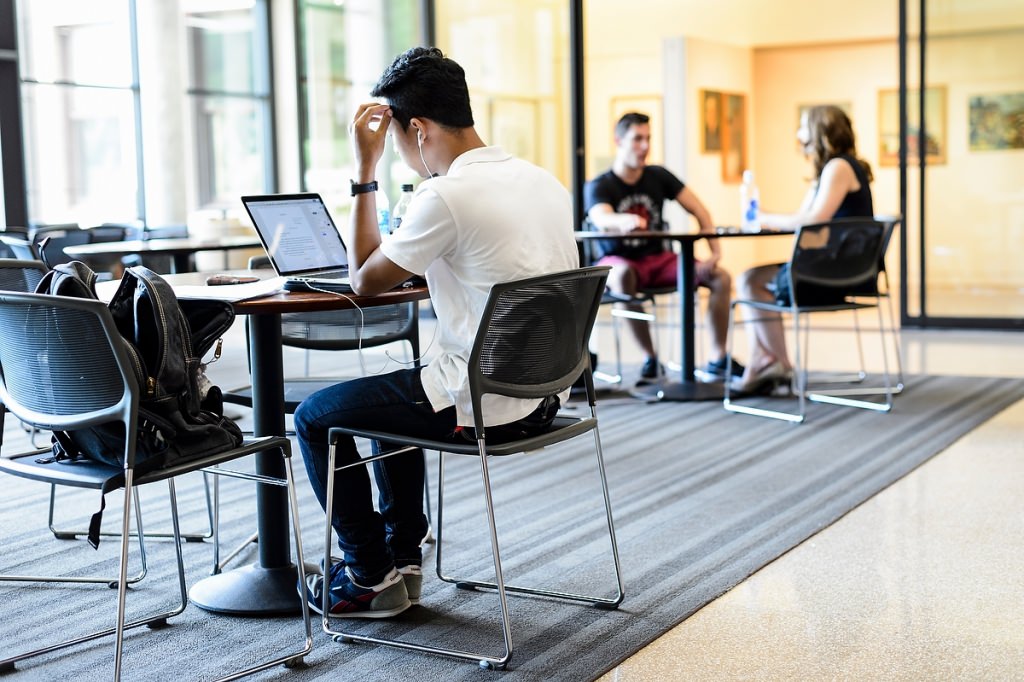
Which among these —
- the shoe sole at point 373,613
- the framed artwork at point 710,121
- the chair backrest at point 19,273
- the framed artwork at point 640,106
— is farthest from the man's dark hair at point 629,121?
the framed artwork at point 640,106

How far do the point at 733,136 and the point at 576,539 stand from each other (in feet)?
31.1

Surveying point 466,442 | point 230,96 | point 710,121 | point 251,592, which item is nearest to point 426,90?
point 466,442

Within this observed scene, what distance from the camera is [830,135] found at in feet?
17.5

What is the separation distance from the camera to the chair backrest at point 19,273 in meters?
2.87

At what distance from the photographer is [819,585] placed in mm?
2961

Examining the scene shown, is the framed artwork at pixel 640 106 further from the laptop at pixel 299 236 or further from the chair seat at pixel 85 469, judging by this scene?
the chair seat at pixel 85 469

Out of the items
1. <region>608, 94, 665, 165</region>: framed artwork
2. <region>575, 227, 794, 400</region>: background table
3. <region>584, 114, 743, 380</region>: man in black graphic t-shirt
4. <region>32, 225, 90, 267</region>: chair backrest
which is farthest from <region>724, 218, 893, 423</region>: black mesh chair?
<region>608, 94, 665, 165</region>: framed artwork

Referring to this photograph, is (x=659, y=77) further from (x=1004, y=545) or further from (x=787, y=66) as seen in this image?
(x=1004, y=545)

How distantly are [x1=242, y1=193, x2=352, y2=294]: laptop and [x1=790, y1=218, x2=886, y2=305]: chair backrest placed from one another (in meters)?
2.39

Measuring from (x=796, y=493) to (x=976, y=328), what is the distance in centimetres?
472

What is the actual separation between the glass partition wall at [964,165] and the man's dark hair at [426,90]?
613 cm

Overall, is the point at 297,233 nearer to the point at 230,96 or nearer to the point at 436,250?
the point at 436,250

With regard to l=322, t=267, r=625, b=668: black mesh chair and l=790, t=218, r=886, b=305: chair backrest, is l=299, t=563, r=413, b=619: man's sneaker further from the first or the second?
l=790, t=218, r=886, b=305: chair backrest

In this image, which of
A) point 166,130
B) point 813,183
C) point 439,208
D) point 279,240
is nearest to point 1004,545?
point 439,208
